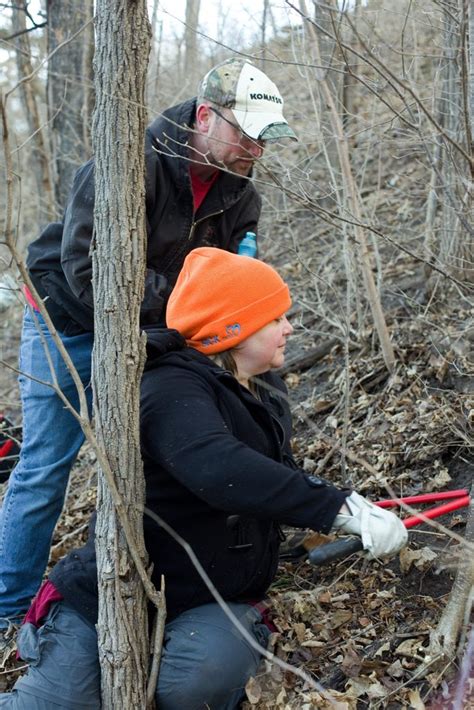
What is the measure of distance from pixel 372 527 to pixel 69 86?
18.1 feet

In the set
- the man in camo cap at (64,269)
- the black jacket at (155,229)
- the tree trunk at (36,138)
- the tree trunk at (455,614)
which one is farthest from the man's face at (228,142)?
the tree trunk at (36,138)

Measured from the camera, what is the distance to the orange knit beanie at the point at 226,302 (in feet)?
9.75

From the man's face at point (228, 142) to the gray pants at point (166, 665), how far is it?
1.77 m

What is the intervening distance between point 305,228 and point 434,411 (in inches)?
159

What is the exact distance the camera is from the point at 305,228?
7973mm

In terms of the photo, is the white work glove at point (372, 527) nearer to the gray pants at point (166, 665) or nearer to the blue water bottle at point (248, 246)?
the gray pants at point (166, 665)

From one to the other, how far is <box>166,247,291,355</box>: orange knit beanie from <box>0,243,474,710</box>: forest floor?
51 cm

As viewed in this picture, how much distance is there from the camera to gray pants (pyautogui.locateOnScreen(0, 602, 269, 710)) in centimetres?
282

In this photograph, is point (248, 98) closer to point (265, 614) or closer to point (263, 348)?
point (263, 348)

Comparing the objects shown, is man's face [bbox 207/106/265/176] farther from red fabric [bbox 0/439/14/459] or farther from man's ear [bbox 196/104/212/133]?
red fabric [bbox 0/439/14/459]

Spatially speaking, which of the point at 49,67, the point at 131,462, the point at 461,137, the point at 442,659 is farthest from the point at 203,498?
the point at 49,67

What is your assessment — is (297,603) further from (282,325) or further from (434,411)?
(434,411)

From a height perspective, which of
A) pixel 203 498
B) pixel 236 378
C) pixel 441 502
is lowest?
pixel 441 502

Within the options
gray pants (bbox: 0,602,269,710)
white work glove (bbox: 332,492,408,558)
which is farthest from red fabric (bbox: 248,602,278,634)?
white work glove (bbox: 332,492,408,558)
